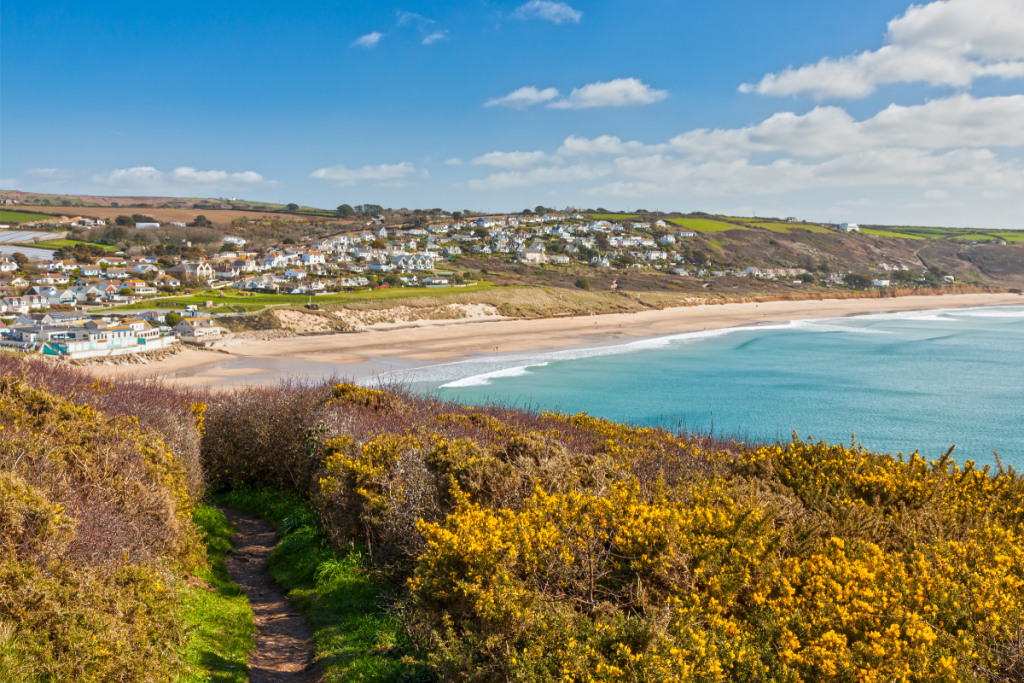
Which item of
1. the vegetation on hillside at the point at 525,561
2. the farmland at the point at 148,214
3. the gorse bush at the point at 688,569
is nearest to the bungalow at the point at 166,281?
the farmland at the point at 148,214

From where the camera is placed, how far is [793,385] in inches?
1372

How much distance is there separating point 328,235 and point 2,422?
137 meters

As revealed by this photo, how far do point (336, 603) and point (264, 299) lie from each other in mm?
62643

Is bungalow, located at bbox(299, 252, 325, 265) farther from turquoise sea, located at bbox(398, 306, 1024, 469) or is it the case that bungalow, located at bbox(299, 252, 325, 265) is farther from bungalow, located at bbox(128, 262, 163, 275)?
turquoise sea, located at bbox(398, 306, 1024, 469)

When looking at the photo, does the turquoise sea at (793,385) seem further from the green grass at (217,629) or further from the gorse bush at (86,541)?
the gorse bush at (86,541)

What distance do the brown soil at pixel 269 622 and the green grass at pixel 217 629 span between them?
0.18m

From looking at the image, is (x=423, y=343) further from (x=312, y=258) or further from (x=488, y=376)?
(x=312, y=258)

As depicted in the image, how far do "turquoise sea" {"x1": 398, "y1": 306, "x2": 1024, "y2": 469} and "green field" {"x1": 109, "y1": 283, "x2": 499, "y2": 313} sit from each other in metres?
27.9

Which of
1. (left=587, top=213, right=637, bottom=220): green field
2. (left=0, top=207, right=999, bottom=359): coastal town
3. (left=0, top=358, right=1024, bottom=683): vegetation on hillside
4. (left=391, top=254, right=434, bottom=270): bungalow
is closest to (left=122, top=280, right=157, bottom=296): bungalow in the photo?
(left=0, top=207, right=999, bottom=359): coastal town

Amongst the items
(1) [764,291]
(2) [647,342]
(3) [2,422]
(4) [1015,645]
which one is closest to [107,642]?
(3) [2,422]

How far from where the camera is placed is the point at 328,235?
137875 mm

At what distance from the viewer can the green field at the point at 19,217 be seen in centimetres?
11731

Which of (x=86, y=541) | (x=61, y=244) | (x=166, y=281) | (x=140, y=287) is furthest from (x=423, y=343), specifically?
(x=61, y=244)

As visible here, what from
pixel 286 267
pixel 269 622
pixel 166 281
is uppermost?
pixel 286 267
